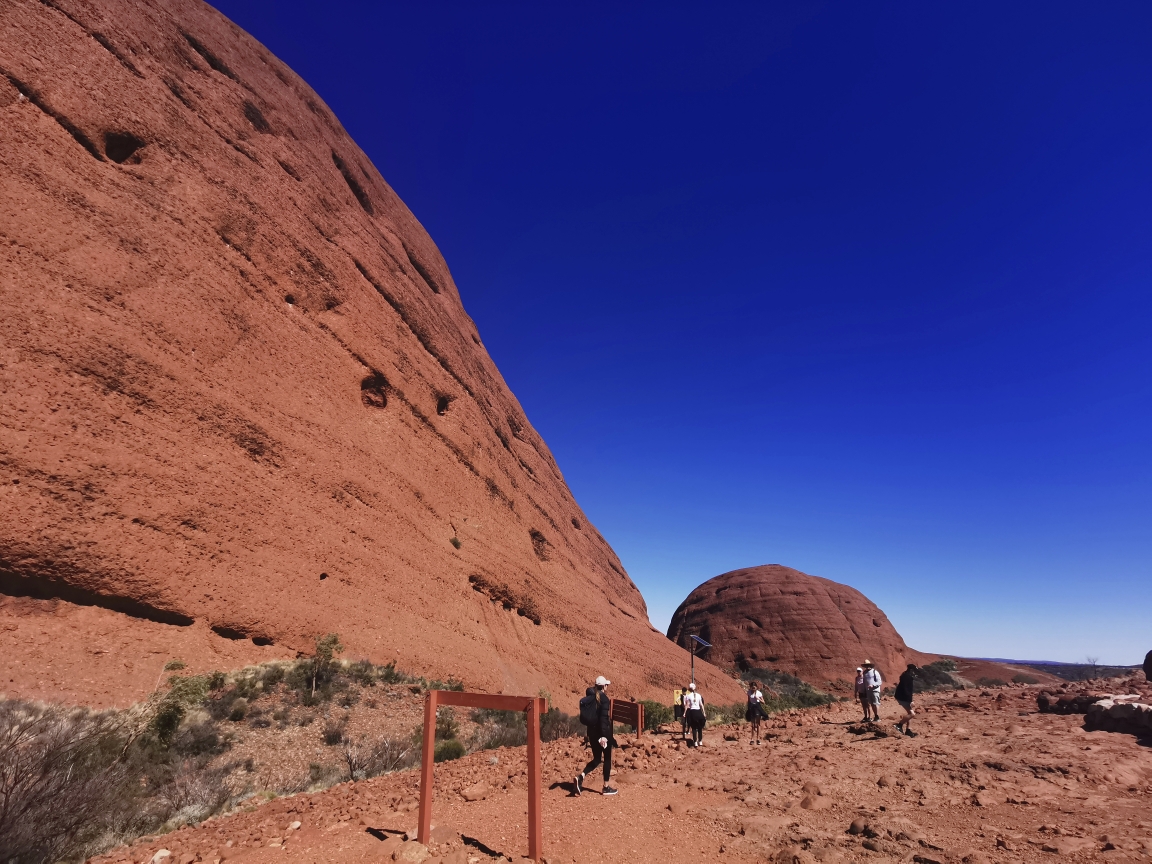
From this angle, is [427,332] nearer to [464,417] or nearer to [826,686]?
[464,417]

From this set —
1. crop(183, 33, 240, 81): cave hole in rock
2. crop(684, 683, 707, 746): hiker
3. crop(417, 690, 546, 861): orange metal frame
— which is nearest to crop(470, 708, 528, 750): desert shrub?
Result: crop(684, 683, 707, 746): hiker

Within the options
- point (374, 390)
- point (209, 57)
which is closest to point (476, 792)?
point (374, 390)

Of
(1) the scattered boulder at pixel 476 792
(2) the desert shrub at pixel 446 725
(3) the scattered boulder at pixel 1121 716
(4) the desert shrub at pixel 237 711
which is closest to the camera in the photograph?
(1) the scattered boulder at pixel 476 792

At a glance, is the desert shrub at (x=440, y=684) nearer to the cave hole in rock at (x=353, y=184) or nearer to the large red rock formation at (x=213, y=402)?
the large red rock formation at (x=213, y=402)

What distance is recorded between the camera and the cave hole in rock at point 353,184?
2494 centimetres

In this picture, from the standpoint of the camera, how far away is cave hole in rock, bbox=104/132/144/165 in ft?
47.2

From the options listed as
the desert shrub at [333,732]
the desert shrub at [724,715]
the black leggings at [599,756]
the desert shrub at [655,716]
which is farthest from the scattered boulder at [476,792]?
the desert shrub at [724,715]

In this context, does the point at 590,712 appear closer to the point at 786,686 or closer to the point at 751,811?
the point at 751,811

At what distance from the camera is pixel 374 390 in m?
20.2

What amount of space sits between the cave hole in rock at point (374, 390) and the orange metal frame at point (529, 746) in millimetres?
15877

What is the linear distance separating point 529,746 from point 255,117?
24.1m

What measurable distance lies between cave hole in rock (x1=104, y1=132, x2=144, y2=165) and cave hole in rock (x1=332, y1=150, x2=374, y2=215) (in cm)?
1034

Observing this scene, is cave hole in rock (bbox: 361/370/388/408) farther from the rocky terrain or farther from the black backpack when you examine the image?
the black backpack

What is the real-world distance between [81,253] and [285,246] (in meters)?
6.60
